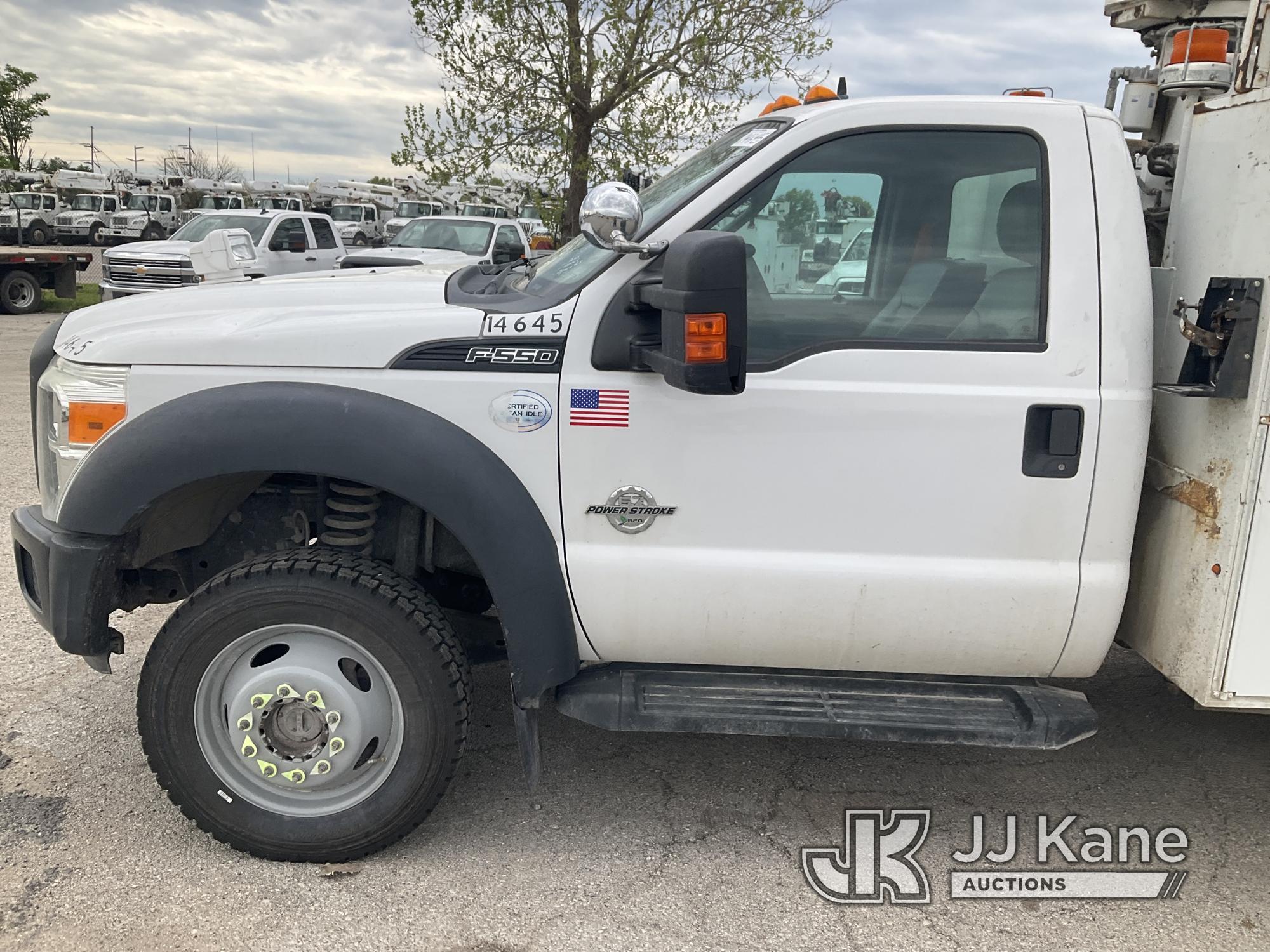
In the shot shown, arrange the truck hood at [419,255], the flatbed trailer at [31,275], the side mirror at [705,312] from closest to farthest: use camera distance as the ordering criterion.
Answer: the side mirror at [705,312] < the truck hood at [419,255] < the flatbed trailer at [31,275]

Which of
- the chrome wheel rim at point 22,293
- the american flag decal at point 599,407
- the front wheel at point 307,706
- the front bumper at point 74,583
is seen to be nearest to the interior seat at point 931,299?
the american flag decal at point 599,407

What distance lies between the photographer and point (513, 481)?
107 inches

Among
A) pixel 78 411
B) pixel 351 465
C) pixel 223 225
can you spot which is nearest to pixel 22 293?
pixel 223 225

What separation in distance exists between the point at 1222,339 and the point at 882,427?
85 cm

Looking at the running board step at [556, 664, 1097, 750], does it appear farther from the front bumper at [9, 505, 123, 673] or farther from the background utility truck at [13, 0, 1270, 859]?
the front bumper at [9, 505, 123, 673]

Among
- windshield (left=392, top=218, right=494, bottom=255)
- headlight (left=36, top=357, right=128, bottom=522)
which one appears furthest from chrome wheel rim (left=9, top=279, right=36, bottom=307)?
headlight (left=36, top=357, right=128, bottom=522)

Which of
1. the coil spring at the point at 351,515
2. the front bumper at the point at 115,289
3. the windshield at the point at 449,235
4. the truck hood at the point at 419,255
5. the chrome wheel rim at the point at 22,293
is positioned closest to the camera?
the coil spring at the point at 351,515

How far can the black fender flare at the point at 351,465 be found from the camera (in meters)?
2.67

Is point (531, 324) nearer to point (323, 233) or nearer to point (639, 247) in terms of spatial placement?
point (639, 247)

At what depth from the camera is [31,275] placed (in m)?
16.9

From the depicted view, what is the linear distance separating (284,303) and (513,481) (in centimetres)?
88

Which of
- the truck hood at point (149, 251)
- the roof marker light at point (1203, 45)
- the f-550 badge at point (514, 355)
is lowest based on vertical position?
the truck hood at point (149, 251)

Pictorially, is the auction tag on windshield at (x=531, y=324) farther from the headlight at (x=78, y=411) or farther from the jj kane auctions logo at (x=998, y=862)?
the jj kane auctions logo at (x=998, y=862)

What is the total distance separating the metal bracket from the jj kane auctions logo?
4.80ft
